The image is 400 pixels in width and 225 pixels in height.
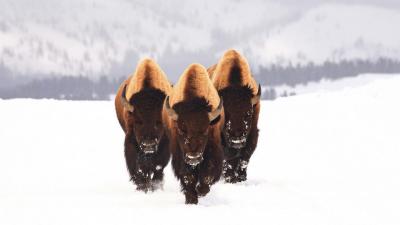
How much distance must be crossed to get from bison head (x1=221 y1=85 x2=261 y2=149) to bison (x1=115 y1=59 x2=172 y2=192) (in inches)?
42.5

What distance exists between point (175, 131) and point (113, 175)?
18.5 ft

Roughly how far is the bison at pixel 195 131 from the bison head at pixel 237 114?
1.29 metres

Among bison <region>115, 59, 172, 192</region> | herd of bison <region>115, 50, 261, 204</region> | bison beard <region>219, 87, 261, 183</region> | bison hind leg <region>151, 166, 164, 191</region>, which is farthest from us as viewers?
bison hind leg <region>151, 166, 164, 191</region>

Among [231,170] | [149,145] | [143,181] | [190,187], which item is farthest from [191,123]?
[231,170]

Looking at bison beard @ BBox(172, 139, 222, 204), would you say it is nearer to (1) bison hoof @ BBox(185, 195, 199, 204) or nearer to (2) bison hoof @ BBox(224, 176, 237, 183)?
(1) bison hoof @ BBox(185, 195, 199, 204)

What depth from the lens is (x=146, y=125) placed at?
9859 millimetres

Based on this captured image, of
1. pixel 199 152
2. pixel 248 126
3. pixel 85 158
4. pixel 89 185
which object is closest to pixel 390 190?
pixel 248 126

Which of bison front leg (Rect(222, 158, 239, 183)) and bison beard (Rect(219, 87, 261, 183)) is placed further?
bison front leg (Rect(222, 158, 239, 183))

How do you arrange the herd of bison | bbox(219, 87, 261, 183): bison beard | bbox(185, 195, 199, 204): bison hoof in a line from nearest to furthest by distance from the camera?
the herd of bison
bbox(185, 195, 199, 204): bison hoof
bbox(219, 87, 261, 183): bison beard

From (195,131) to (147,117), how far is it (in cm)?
161

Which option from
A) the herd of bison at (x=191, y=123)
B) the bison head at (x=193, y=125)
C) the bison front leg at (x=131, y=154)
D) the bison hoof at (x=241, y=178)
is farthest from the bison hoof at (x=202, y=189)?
the bison hoof at (x=241, y=178)

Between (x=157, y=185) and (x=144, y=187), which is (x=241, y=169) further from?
(x=144, y=187)

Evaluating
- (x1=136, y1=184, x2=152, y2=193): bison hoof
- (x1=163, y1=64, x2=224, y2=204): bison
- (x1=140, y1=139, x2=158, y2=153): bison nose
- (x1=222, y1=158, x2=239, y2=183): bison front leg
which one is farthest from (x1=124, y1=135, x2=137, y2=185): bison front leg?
(x1=222, y1=158, x2=239, y2=183): bison front leg

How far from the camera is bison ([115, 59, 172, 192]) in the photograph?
9891mm
